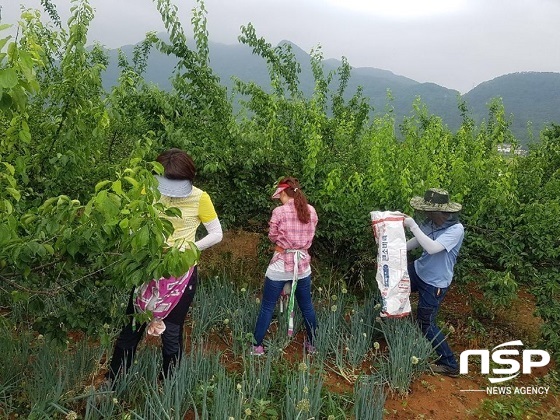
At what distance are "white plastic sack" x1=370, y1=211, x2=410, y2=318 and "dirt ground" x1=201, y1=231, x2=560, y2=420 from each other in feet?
1.80

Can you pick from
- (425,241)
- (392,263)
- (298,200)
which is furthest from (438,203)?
(298,200)

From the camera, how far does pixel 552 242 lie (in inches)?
152

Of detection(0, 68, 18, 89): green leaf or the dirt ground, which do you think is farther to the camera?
the dirt ground

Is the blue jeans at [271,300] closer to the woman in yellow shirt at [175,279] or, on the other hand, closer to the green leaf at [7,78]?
the woman in yellow shirt at [175,279]

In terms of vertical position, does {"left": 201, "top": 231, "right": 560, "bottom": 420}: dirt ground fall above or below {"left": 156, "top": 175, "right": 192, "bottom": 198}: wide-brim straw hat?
below

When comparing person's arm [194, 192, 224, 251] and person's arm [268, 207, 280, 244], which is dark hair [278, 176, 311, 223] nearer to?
person's arm [268, 207, 280, 244]

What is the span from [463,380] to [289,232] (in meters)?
1.76

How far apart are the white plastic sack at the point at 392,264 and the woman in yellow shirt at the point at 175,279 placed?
125cm

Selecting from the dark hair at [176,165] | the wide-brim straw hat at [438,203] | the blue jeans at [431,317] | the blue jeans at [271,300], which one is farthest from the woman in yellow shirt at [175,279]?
the blue jeans at [431,317]

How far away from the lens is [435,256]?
3574 millimetres

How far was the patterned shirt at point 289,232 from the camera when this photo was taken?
11.3ft

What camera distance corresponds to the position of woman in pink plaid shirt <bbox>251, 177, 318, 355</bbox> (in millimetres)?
3430

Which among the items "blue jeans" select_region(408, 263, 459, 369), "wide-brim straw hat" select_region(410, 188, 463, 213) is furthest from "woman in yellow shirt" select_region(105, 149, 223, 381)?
"blue jeans" select_region(408, 263, 459, 369)

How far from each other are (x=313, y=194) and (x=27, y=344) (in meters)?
2.55
